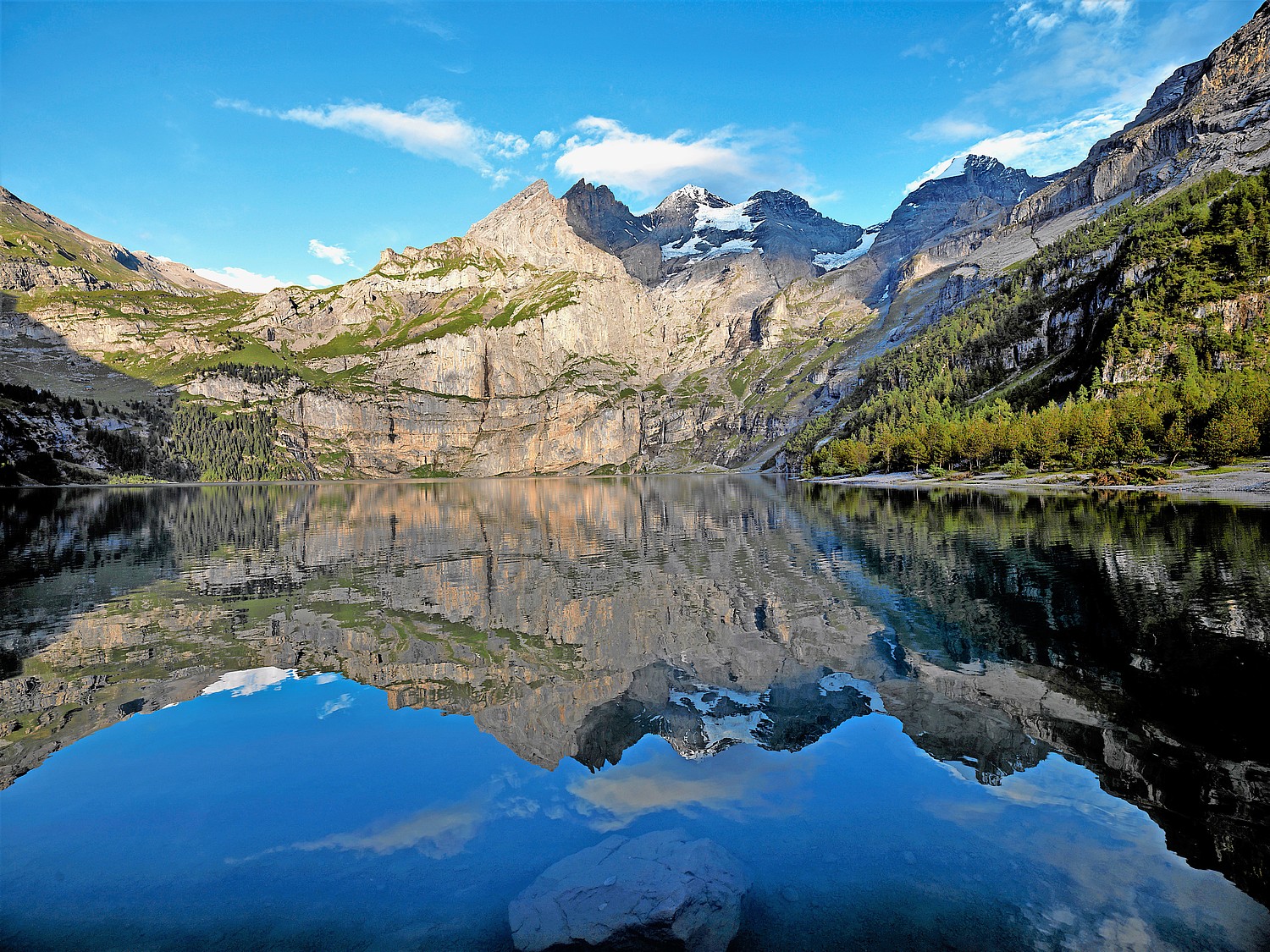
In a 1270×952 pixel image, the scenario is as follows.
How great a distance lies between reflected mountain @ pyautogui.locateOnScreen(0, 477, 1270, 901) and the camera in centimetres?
1458

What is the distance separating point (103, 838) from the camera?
1160 cm

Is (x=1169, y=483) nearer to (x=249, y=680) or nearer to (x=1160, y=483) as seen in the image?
(x=1160, y=483)

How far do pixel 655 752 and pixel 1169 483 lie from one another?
331 ft

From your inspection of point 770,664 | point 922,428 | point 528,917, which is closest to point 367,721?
point 528,917

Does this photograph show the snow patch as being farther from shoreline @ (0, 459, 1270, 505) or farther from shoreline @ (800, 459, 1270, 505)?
shoreline @ (0, 459, 1270, 505)

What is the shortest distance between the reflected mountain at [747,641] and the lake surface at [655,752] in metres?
0.15

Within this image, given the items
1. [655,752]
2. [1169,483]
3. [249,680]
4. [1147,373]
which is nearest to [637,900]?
[655,752]

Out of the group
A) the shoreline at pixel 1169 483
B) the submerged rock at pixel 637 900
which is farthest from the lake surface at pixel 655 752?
the shoreline at pixel 1169 483

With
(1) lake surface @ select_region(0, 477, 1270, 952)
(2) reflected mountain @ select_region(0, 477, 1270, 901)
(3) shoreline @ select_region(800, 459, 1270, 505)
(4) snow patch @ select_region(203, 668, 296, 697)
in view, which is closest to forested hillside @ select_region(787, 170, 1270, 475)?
(3) shoreline @ select_region(800, 459, 1270, 505)

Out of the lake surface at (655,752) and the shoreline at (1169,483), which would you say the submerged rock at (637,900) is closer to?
the lake surface at (655,752)

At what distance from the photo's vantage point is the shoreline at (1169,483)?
6988cm

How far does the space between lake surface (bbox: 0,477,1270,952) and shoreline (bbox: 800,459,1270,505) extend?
161 ft

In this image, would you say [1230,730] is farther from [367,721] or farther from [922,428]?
[922,428]

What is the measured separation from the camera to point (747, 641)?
922 inches
